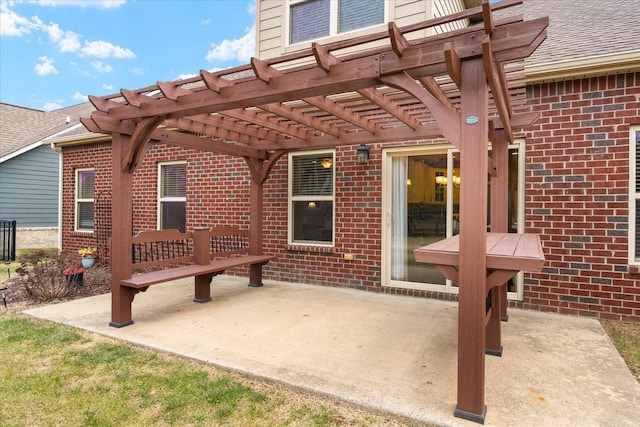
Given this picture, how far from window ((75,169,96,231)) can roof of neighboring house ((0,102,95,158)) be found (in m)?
3.24

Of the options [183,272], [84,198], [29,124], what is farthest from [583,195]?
[29,124]

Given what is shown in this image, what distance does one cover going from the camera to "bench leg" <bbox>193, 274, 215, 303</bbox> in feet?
16.4

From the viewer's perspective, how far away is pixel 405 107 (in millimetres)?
4047

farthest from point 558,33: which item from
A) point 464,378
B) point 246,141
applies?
point 464,378

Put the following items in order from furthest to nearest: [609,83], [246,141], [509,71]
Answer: [246,141] < [609,83] < [509,71]

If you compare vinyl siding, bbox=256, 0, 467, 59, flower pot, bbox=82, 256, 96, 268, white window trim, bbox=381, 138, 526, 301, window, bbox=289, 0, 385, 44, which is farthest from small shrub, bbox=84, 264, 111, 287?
window, bbox=289, 0, 385, 44

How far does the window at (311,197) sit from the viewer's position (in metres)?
6.06

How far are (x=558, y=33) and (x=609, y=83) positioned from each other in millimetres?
1727

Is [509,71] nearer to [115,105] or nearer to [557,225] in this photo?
[557,225]

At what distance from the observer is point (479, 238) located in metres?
2.30

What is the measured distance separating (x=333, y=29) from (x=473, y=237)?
4.88 m

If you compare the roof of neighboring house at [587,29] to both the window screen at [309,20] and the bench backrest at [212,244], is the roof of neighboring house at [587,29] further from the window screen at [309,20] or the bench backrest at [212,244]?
the bench backrest at [212,244]

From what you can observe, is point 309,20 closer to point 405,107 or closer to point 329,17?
point 329,17

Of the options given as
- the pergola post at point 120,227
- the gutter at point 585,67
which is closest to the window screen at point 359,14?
the gutter at point 585,67
